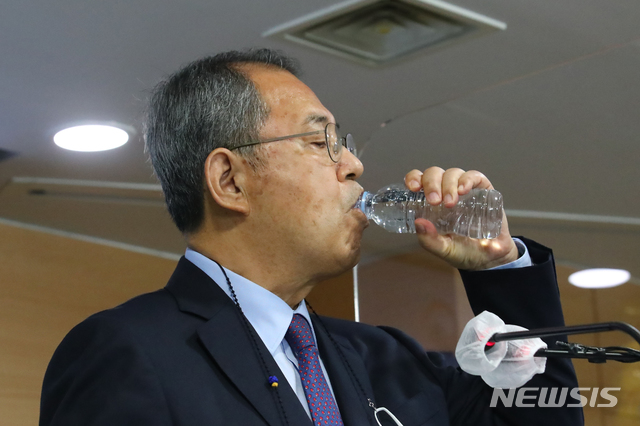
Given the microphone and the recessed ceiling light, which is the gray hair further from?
the recessed ceiling light

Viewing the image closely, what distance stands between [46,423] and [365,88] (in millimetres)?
1213

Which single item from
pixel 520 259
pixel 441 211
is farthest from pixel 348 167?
pixel 520 259

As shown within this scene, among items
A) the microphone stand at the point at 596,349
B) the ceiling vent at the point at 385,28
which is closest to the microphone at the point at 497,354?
the microphone stand at the point at 596,349

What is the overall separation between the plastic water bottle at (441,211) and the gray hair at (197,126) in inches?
9.1

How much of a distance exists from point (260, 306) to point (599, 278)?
0.77 meters

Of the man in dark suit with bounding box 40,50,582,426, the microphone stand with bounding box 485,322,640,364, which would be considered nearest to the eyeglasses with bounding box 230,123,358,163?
the man in dark suit with bounding box 40,50,582,426

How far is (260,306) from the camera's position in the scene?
1188 millimetres

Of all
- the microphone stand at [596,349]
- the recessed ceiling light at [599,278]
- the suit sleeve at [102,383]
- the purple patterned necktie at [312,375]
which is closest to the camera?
the microphone stand at [596,349]

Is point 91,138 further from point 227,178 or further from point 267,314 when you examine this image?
point 267,314

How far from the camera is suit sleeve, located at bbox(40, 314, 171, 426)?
0.94m

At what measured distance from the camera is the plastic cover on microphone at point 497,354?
3.37 ft

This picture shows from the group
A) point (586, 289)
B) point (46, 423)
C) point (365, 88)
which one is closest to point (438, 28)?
point (365, 88)

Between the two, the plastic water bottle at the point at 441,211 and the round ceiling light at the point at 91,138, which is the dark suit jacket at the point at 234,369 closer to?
the plastic water bottle at the point at 441,211

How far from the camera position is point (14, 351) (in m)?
2.70
